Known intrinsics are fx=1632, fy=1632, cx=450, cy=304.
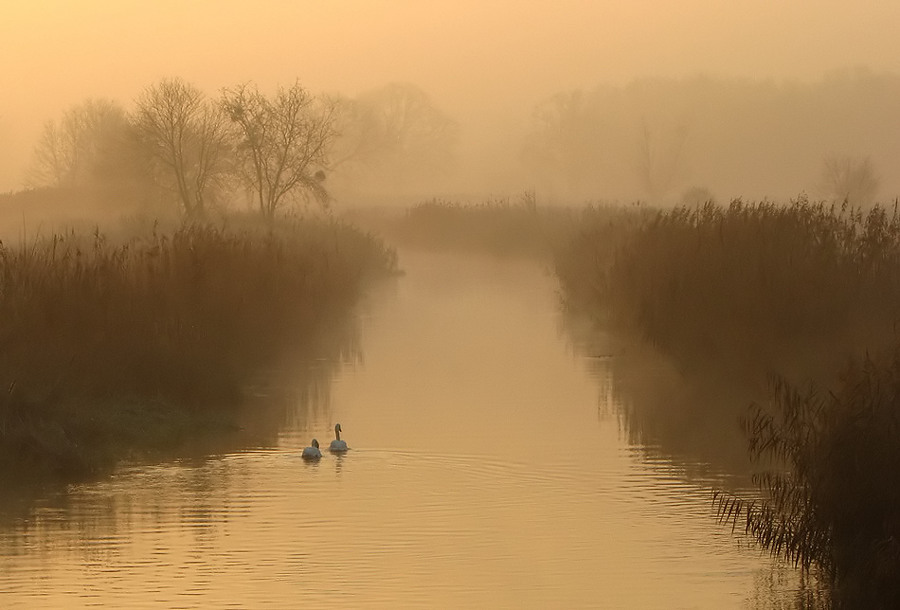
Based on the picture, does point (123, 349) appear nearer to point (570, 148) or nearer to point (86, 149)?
point (86, 149)

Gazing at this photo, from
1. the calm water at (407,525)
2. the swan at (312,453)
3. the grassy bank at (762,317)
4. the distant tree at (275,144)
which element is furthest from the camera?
the distant tree at (275,144)

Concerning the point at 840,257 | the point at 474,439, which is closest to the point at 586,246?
the point at 840,257

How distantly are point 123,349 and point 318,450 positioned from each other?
2801mm

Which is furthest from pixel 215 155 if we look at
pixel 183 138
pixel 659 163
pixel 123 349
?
pixel 659 163

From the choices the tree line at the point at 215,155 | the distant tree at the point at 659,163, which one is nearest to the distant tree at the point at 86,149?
the tree line at the point at 215,155

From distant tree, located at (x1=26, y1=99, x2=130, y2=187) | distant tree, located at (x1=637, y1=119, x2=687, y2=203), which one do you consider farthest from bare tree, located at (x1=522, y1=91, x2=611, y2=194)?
distant tree, located at (x1=26, y1=99, x2=130, y2=187)

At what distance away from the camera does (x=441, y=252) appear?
4994cm

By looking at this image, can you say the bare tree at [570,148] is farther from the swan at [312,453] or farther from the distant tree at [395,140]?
the swan at [312,453]

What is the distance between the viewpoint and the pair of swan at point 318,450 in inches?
512

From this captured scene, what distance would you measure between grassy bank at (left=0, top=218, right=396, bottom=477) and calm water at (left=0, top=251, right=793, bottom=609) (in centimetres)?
72

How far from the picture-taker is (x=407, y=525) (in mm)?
10641

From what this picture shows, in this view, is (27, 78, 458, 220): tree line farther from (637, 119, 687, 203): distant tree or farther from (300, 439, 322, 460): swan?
(637, 119, 687, 203): distant tree

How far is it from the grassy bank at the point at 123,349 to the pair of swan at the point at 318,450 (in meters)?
1.44

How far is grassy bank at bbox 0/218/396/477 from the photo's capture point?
12.8m
